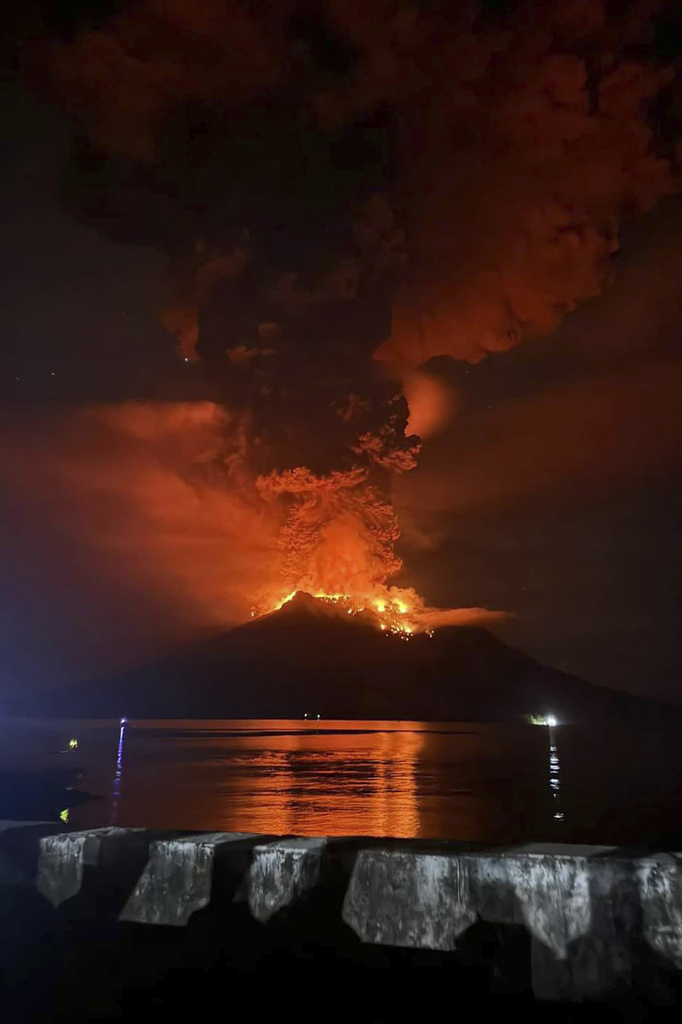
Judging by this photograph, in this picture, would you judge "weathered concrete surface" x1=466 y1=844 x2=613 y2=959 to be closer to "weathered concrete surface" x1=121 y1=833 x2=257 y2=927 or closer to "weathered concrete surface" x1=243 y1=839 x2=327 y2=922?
"weathered concrete surface" x1=243 y1=839 x2=327 y2=922

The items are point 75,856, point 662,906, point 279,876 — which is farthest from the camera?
Result: point 75,856

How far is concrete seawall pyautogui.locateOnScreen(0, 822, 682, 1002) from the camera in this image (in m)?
4.96

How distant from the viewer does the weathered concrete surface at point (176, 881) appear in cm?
593

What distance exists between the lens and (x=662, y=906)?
4.91m

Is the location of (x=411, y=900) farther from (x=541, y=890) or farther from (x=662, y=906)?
(x=662, y=906)

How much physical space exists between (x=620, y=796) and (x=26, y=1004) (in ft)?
170


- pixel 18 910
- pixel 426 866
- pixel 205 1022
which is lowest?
pixel 205 1022

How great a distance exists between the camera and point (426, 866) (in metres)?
5.50

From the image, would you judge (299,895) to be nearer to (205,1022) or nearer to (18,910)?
(205,1022)

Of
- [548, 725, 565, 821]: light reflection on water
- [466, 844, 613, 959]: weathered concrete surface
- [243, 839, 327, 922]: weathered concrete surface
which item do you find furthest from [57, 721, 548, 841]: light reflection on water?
[466, 844, 613, 959]: weathered concrete surface

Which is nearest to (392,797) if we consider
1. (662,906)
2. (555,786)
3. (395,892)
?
(555,786)

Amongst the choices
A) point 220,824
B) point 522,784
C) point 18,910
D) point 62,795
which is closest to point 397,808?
point 220,824

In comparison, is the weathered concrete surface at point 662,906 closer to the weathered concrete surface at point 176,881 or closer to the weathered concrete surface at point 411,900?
the weathered concrete surface at point 411,900

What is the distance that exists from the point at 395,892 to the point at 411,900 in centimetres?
12
